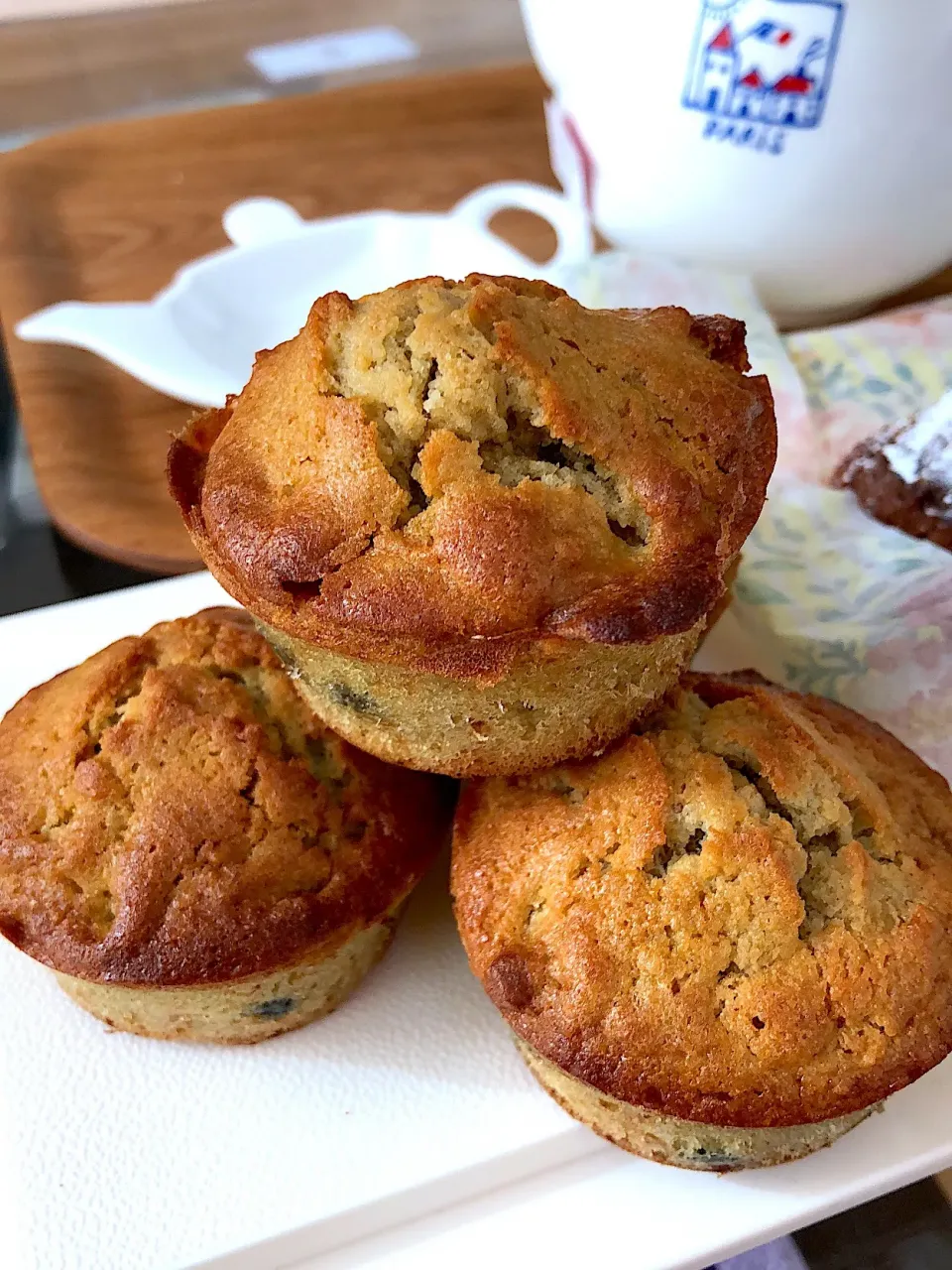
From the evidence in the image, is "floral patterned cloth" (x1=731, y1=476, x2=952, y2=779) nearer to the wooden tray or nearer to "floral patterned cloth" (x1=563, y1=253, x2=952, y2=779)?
"floral patterned cloth" (x1=563, y1=253, x2=952, y2=779)

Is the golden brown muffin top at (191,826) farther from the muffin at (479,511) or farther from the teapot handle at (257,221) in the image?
the teapot handle at (257,221)

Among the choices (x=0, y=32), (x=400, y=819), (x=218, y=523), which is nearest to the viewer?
(x=218, y=523)

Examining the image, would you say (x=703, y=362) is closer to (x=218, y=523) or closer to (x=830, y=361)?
(x=218, y=523)

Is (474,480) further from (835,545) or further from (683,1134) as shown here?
(835,545)

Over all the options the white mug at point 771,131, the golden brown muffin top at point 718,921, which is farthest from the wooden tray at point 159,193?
the golden brown muffin top at point 718,921

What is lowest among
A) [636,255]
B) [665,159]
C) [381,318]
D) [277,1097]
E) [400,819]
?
[277,1097]

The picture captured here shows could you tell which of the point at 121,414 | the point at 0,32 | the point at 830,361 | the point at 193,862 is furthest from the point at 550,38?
the point at 0,32

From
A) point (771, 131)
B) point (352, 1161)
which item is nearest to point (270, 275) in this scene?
point (771, 131)

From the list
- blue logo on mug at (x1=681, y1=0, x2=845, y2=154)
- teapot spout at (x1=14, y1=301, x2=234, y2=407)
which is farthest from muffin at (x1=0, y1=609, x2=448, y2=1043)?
blue logo on mug at (x1=681, y1=0, x2=845, y2=154)
